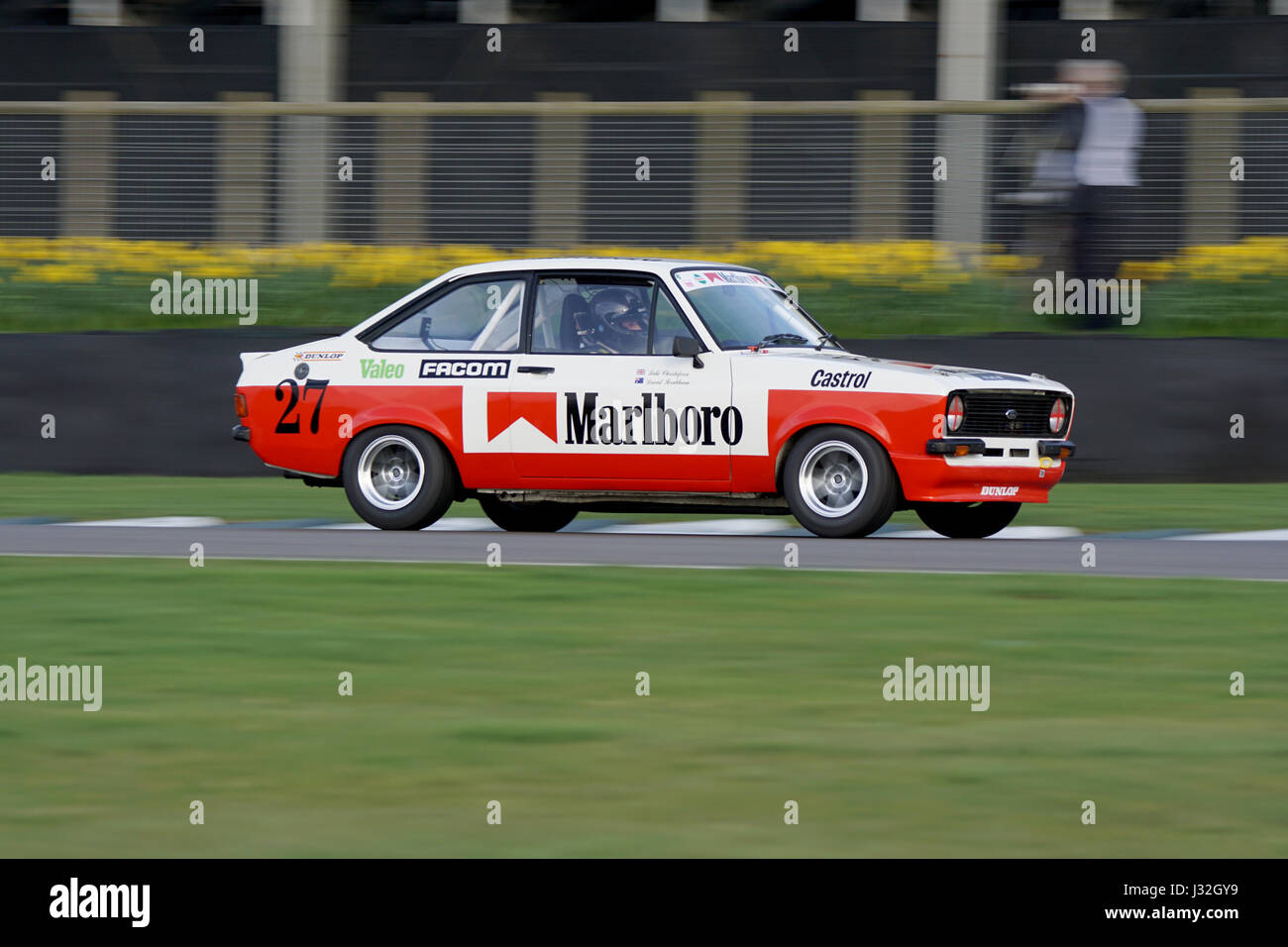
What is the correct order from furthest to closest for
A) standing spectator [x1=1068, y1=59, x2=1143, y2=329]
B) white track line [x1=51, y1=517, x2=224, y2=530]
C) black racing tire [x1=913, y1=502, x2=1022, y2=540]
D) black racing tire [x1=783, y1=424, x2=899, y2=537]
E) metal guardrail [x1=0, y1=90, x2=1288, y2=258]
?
metal guardrail [x1=0, y1=90, x2=1288, y2=258], standing spectator [x1=1068, y1=59, x2=1143, y2=329], white track line [x1=51, y1=517, x2=224, y2=530], black racing tire [x1=913, y1=502, x2=1022, y2=540], black racing tire [x1=783, y1=424, x2=899, y2=537]

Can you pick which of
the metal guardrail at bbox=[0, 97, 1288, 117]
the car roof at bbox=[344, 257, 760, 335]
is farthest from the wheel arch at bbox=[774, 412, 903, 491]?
the metal guardrail at bbox=[0, 97, 1288, 117]

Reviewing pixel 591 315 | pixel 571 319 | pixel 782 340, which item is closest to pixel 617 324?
pixel 591 315

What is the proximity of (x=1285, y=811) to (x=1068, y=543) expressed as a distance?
610 centimetres

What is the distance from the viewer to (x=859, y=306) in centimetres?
1653

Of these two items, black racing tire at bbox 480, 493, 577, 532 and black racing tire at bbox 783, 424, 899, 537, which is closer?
black racing tire at bbox 783, 424, 899, 537

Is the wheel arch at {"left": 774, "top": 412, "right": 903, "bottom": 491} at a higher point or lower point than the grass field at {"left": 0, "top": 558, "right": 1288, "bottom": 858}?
higher

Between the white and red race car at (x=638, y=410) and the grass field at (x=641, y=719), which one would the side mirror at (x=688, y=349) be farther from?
the grass field at (x=641, y=719)

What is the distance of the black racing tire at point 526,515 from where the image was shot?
13086mm

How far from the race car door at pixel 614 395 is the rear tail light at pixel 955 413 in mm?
1123

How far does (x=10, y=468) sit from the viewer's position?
16359 millimetres

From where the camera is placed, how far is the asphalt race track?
34.4 feet

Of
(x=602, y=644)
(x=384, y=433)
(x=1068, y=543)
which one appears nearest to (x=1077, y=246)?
(x=1068, y=543)

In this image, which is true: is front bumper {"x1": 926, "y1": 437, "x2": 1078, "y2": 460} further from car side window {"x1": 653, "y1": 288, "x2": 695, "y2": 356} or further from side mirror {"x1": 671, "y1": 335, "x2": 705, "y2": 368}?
car side window {"x1": 653, "y1": 288, "x2": 695, "y2": 356}

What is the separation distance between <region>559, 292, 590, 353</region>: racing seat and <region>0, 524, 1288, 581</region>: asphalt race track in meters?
1.05
